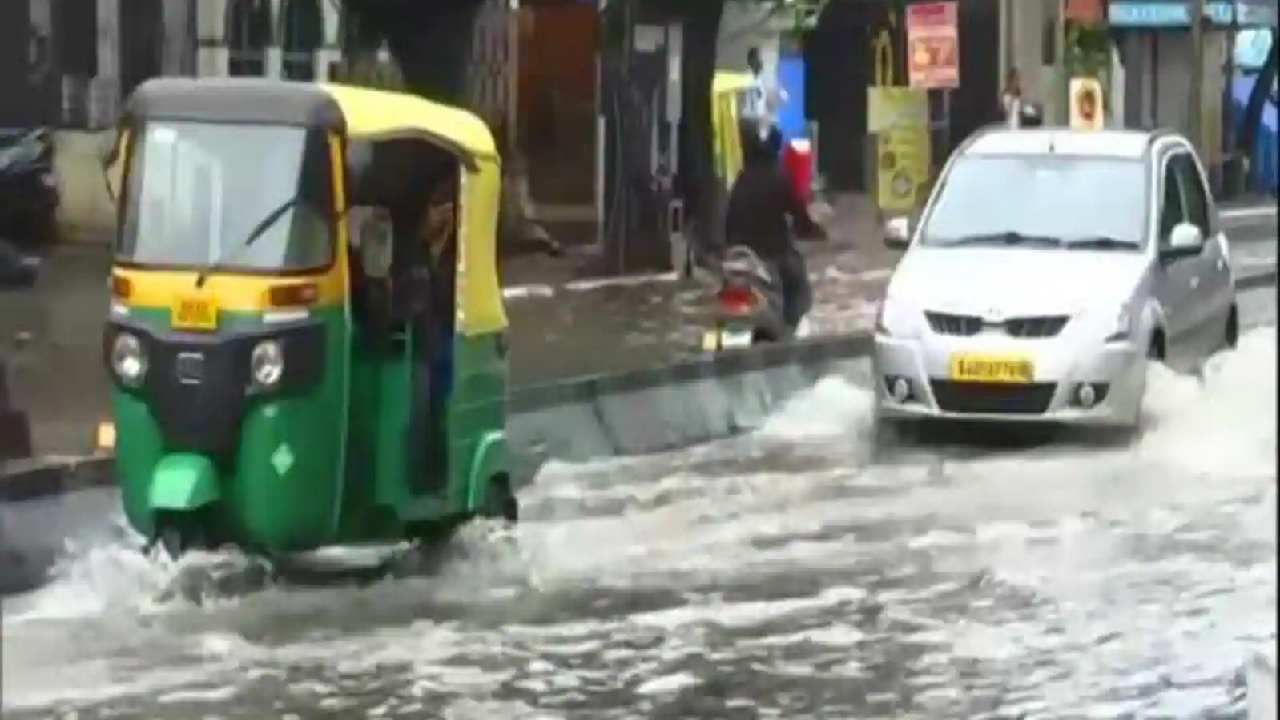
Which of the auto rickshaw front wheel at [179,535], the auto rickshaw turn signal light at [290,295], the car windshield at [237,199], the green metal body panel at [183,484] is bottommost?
the auto rickshaw front wheel at [179,535]

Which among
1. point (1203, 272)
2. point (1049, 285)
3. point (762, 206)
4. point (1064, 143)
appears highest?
point (1064, 143)

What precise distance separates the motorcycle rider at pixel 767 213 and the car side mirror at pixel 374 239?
8373mm

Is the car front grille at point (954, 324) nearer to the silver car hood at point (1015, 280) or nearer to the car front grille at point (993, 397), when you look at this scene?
the silver car hood at point (1015, 280)

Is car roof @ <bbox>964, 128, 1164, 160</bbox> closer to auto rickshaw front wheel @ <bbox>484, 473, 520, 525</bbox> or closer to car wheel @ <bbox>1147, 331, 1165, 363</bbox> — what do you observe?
car wheel @ <bbox>1147, 331, 1165, 363</bbox>

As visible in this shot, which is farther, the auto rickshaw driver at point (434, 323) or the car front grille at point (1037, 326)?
the car front grille at point (1037, 326)

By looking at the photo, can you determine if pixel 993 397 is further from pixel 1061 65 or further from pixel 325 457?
pixel 1061 65

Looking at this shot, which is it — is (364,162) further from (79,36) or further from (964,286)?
(79,36)

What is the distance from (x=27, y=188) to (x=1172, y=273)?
12890 millimetres

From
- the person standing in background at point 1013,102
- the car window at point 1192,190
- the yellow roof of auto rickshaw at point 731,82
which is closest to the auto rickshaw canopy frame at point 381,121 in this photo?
the car window at point 1192,190

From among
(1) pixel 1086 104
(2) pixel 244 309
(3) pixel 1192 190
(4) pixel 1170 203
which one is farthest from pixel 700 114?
(2) pixel 244 309

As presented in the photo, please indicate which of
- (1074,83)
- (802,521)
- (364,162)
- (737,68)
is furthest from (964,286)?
(737,68)

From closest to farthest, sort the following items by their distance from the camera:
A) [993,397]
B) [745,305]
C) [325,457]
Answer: [325,457]
[993,397]
[745,305]

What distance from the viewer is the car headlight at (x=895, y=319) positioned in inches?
656

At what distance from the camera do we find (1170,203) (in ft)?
58.7
